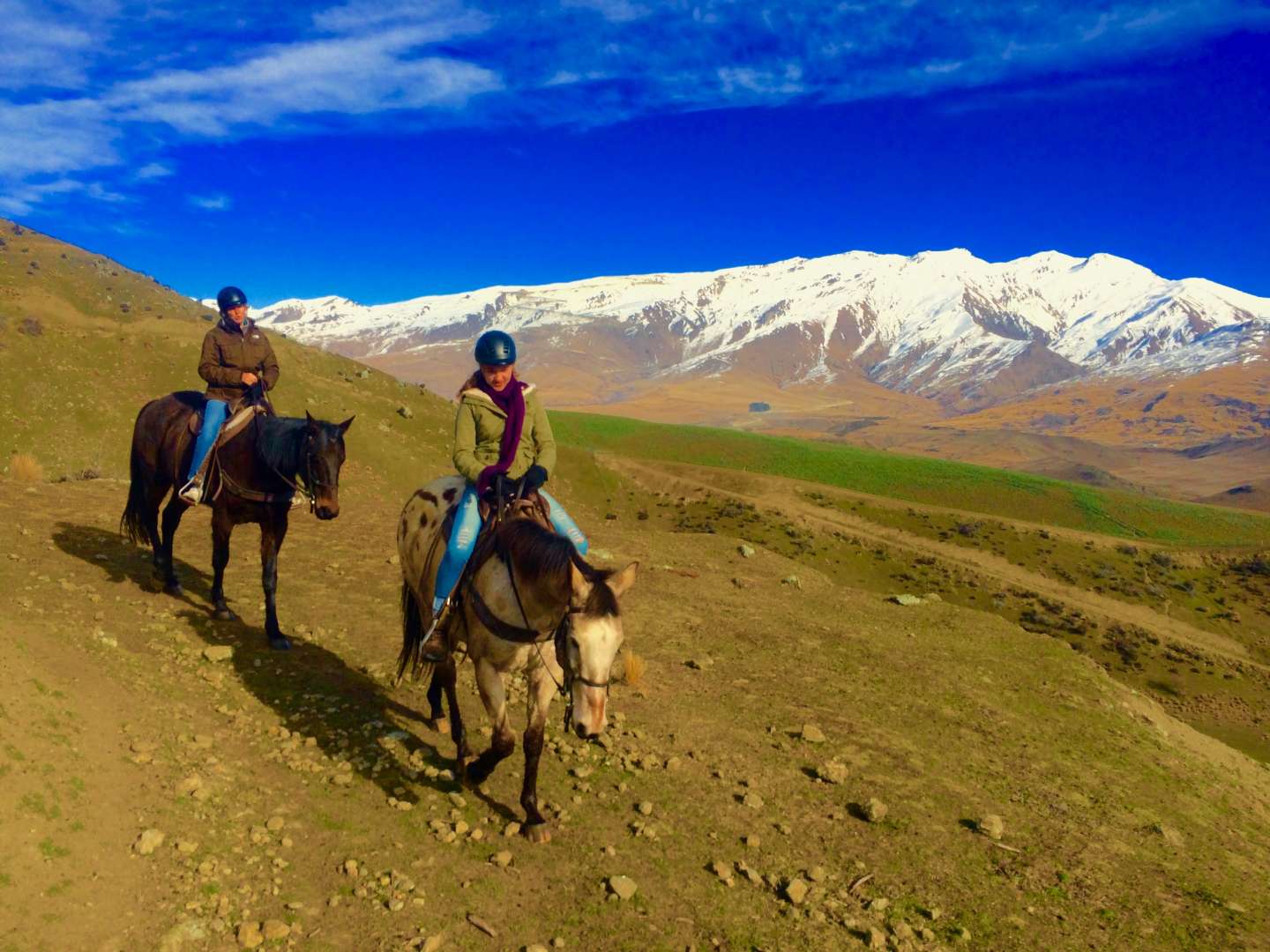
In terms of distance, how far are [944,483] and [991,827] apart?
54831 mm

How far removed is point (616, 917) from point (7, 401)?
34009mm

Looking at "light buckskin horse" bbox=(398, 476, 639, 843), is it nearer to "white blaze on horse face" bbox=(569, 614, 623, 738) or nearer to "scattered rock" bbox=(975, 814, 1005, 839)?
"white blaze on horse face" bbox=(569, 614, 623, 738)

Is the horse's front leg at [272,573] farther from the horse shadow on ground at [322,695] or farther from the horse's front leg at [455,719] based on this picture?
the horse's front leg at [455,719]

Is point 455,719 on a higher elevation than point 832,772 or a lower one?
higher

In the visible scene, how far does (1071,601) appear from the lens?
32.1 metres

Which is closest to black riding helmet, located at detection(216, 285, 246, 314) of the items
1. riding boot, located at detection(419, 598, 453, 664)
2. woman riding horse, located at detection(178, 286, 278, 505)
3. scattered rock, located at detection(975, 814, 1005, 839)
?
woman riding horse, located at detection(178, 286, 278, 505)

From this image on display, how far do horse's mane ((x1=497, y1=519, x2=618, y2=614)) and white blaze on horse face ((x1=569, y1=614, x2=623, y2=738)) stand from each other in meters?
0.10

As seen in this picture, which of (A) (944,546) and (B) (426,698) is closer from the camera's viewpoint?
(B) (426,698)

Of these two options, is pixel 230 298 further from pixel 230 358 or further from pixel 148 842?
pixel 148 842

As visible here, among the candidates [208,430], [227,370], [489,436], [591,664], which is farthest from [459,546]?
[227,370]

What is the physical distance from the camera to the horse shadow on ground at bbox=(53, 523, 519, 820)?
7098 millimetres

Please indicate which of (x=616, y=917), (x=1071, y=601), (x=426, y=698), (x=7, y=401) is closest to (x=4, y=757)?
(x=426, y=698)

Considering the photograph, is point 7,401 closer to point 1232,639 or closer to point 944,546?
point 944,546

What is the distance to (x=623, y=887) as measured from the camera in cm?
574
